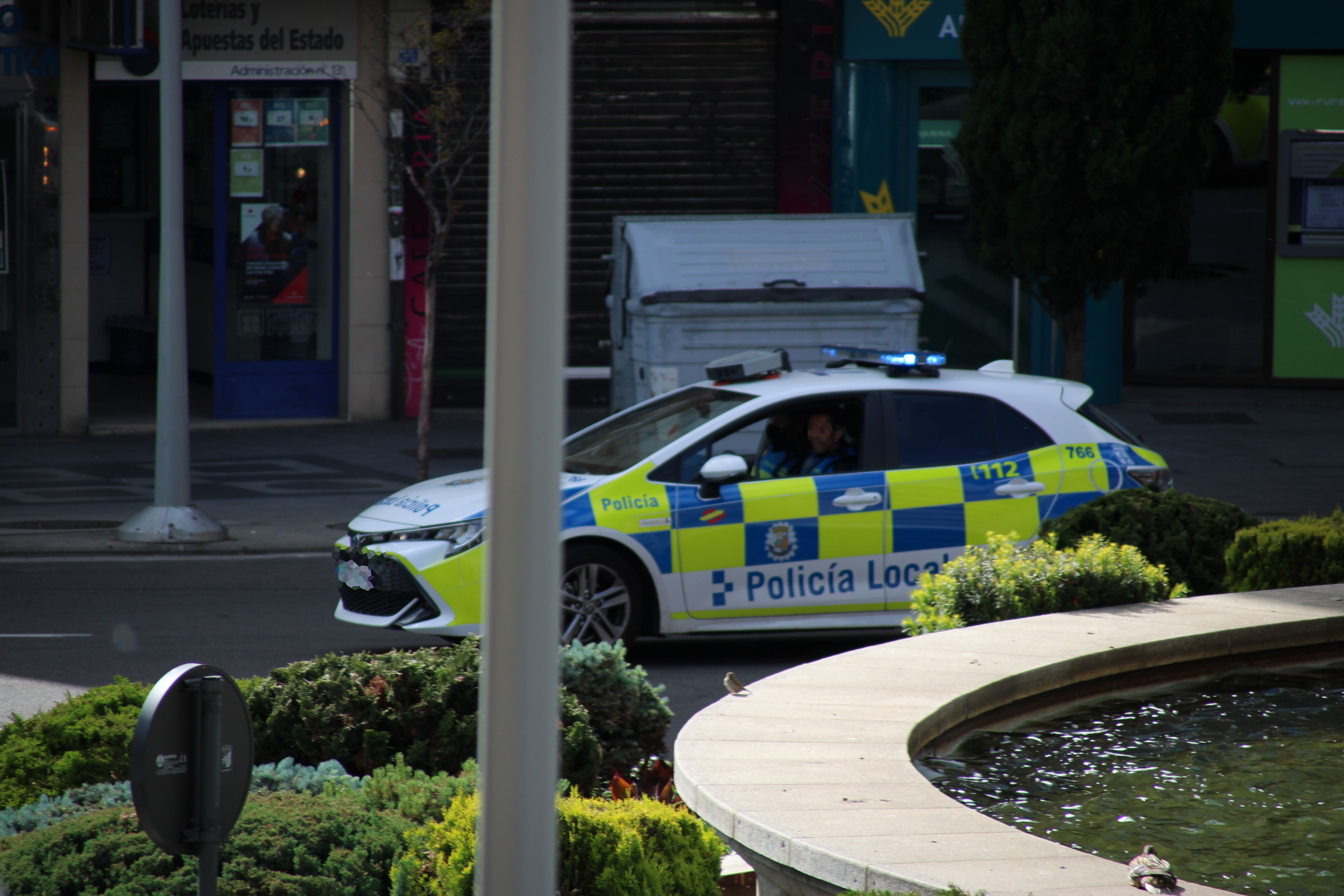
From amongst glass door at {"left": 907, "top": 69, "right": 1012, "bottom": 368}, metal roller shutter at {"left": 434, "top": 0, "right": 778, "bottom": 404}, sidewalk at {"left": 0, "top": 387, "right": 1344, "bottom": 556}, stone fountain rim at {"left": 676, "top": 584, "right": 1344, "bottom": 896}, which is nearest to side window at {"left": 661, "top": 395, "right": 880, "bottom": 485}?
stone fountain rim at {"left": 676, "top": 584, "right": 1344, "bottom": 896}

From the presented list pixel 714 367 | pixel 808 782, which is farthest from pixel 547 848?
pixel 714 367

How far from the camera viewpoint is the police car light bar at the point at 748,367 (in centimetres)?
911

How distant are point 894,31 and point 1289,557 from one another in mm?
12239

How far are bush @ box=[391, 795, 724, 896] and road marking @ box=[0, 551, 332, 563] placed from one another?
8.03m

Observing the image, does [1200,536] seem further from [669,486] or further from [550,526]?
[550,526]

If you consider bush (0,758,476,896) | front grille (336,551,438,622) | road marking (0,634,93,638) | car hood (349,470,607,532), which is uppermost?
car hood (349,470,607,532)

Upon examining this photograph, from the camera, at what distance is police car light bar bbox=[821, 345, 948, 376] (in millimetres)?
8883

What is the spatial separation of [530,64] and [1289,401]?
18787mm

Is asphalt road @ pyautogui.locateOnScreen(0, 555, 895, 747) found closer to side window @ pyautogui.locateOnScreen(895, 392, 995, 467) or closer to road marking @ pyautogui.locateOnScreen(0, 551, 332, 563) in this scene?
road marking @ pyautogui.locateOnScreen(0, 551, 332, 563)

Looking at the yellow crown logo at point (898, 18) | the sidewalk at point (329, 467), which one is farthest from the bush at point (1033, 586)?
the yellow crown logo at point (898, 18)

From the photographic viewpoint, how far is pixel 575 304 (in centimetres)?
1906

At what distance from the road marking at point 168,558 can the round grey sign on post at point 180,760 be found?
29.0 ft

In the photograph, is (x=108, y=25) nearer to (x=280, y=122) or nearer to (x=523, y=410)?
(x=280, y=122)

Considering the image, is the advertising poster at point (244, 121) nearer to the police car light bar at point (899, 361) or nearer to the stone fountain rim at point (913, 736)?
the police car light bar at point (899, 361)
